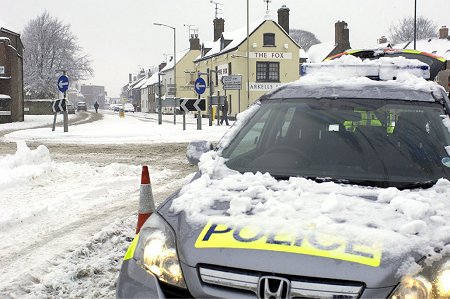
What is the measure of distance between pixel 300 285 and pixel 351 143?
155 centimetres

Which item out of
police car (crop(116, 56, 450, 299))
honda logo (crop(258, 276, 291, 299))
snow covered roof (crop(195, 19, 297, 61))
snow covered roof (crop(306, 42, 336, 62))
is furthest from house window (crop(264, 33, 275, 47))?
honda logo (crop(258, 276, 291, 299))

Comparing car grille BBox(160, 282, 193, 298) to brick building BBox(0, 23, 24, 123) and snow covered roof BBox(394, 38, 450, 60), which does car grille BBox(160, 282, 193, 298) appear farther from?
snow covered roof BBox(394, 38, 450, 60)

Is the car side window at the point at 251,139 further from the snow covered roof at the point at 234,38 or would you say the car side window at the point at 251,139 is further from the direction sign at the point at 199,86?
the snow covered roof at the point at 234,38

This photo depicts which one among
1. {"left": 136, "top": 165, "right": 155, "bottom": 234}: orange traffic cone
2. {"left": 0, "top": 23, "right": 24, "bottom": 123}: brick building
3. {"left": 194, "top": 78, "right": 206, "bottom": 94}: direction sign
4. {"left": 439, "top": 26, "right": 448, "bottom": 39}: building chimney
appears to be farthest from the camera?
{"left": 439, "top": 26, "right": 448, "bottom": 39}: building chimney

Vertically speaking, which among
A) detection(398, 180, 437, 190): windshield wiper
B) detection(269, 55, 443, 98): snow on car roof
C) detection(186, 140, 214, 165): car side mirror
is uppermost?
detection(269, 55, 443, 98): snow on car roof

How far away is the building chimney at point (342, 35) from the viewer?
56.6m

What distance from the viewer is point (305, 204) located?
2.55m

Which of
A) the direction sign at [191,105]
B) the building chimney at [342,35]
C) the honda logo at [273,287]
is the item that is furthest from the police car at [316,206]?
the building chimney at [342,35]

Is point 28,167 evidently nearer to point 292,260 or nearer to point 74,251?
point 74,251

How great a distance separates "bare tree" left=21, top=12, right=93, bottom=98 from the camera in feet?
196

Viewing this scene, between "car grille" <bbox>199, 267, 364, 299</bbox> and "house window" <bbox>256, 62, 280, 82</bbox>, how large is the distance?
1898 inches

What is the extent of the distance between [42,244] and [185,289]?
336cm

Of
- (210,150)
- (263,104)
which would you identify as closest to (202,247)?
(210,150)

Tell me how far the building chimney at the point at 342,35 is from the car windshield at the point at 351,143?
55847mm
